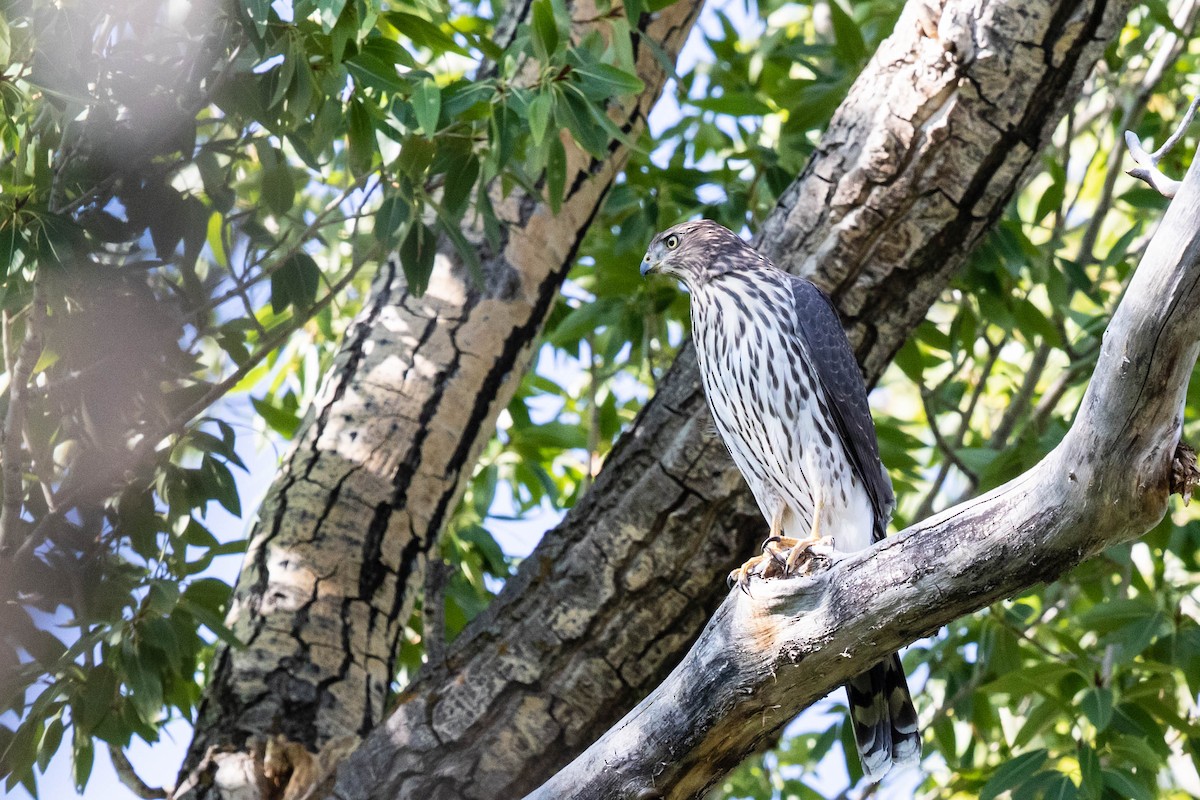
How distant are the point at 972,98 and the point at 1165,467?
6.18 feet

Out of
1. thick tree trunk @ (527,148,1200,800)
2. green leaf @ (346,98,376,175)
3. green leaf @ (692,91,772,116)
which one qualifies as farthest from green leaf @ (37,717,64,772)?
green leaf @ (692,91,772,116)

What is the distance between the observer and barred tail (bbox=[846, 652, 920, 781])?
3.05m

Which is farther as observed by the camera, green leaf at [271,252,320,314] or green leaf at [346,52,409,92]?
green leaf at [271,252,320,314]

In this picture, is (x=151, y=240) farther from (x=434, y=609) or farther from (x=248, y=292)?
(x=434, y=609)

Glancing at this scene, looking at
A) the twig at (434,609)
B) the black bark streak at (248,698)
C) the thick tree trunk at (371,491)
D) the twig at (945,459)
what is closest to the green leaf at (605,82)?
the thick tree trunk at (371,491)

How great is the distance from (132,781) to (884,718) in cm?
209

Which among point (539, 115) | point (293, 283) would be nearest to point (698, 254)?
point (539, 115)

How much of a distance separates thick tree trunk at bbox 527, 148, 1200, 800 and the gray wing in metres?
1.11

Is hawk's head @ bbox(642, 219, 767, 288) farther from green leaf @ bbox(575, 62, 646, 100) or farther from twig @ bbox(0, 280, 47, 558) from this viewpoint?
twig @ bbox(0, 280, 47, 558)

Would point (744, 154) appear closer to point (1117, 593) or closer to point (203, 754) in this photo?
point (1117, 593)

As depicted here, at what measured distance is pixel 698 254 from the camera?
12.2ft

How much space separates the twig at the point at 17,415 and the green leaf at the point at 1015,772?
272 cm

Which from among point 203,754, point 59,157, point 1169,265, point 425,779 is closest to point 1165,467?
point 1169,265

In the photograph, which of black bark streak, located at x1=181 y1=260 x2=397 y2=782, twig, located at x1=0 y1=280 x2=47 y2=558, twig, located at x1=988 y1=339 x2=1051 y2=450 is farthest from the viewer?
twig, located at x1=988 y1=339 x2=1051 y2=450
